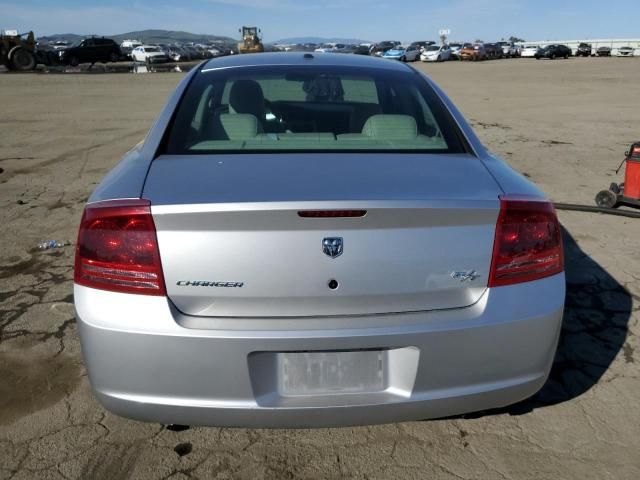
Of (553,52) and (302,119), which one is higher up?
(302,119)

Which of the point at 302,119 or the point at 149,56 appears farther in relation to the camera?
the point at 149,56

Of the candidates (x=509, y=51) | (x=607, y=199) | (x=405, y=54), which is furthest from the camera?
(x=509, y=51)

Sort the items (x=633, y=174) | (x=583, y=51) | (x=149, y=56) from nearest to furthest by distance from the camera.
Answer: (x=633, y=174), (x=149, y=56), (x=583, y=51)

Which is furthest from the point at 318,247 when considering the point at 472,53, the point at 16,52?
the point at 472,53

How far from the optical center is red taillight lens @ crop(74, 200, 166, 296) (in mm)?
1816

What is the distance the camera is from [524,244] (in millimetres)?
1949


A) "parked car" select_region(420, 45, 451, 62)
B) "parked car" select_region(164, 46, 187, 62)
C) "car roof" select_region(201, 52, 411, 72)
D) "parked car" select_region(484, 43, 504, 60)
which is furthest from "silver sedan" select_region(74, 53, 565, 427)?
"parked car" select_region(484, 43, 504, 60)

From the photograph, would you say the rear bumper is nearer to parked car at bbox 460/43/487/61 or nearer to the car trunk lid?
the car trunk lid

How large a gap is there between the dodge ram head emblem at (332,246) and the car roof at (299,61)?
68.5 inches

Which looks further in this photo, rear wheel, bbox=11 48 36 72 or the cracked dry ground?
rear wheel, bbox=11 48 36 72

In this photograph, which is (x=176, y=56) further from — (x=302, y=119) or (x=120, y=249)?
(x=120, y=249)

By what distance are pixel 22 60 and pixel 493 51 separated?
4320cm

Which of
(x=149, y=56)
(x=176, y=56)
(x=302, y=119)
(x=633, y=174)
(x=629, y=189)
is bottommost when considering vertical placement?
(x=176, y=56)

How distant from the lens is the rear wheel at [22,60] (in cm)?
3016
